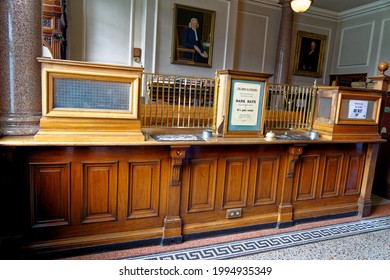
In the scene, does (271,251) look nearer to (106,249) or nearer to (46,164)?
(106,249)

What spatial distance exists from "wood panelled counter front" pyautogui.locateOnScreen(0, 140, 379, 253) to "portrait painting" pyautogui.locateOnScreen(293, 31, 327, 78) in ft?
15.3

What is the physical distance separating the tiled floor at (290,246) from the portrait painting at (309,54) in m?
5.14

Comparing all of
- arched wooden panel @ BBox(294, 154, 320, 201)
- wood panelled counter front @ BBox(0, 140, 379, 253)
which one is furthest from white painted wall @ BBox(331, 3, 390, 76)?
arched wooden panel @ BBox(294, 154, 320, 201)

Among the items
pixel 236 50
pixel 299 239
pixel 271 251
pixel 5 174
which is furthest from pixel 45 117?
pixel 236 50

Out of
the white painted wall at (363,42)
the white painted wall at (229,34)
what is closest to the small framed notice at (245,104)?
the white painted wall at (229,34)

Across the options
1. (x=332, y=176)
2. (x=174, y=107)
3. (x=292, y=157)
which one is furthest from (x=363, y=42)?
(x=174, y=107)

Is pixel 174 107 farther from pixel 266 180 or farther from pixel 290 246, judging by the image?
pixel 290 246

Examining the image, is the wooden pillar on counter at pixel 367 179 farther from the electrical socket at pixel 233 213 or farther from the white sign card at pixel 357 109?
the electrical socket at pixel 233 213

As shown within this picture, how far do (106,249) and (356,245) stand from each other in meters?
2.23

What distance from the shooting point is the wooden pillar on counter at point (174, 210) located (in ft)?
7.72

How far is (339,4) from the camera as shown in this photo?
6.81 meters

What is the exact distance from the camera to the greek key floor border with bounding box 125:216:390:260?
2352 millimetres

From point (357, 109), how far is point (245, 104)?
1.29 metres

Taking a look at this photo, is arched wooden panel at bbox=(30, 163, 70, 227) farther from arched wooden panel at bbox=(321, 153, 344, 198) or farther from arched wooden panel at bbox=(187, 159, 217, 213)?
arched wooden panel at bbox=(321, 153, 344, 198)
